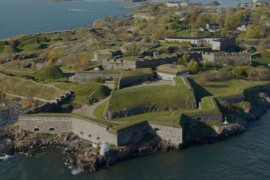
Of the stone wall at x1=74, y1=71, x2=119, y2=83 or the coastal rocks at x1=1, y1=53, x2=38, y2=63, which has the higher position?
the stone wall at x1=74, y1=71, x2=119, y2=83

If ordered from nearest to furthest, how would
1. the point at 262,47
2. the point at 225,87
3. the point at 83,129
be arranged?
the point at 83,129 → the point at 225,87 → the point at 262,47

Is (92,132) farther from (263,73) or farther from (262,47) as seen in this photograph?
(262,47)

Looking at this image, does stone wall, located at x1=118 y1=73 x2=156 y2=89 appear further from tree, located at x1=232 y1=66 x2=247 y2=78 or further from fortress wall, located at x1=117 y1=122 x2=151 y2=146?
fortress wall, located at x1=117 y1=122 x2=151 y2=146

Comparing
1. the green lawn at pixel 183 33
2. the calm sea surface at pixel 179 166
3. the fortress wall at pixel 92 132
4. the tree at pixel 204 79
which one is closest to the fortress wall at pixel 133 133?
the fortress wall at pixel 92 132

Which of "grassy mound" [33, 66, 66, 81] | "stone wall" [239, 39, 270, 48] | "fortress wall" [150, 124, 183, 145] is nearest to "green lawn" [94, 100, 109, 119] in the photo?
"fortress wall" [150, 124, 183, 145]

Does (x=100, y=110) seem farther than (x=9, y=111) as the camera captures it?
No

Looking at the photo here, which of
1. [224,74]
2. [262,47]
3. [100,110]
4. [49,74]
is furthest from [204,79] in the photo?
[262,47]
